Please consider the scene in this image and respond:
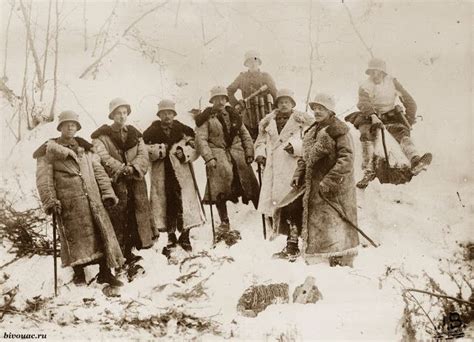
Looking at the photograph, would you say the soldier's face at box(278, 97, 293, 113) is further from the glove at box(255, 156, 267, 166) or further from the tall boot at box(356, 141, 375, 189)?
the tall boot at box(356, 141, 375, 189)

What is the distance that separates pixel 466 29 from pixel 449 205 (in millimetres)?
1989

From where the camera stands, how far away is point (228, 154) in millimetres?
6840

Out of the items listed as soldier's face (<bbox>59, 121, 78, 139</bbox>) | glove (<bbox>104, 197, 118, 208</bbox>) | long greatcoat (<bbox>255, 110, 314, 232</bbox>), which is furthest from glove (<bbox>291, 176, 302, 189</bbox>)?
soldier's face (<bbox>59, 121, 78, 139</bbox>)

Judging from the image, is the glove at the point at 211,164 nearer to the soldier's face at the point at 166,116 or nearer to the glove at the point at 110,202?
the soldier's face at the point at 166,116

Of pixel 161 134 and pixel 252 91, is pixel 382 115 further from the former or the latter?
pixel 161 134

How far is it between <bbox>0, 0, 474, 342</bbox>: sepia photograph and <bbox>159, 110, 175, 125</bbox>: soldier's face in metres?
0.02

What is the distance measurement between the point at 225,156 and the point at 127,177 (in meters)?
1.11

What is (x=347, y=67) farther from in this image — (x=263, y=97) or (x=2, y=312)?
(x=2, y=312)

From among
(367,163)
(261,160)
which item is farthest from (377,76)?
(261,160)

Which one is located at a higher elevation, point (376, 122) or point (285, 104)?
point (285, 104)

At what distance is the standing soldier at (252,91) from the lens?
7145 mm

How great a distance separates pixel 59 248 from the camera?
655cm

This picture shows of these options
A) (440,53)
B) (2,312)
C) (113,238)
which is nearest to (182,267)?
(113,238)

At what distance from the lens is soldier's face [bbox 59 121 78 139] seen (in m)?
6.23
